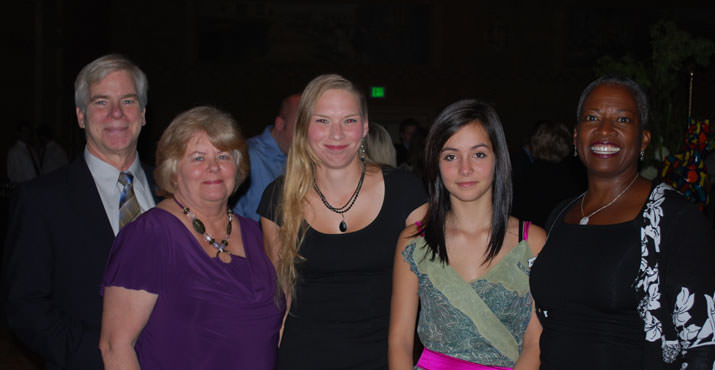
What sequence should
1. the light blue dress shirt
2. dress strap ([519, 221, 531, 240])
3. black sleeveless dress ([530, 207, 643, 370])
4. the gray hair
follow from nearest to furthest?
black sleeveless dress ([530, 207, 643, 370]), dress strap ([519, 221, 531, 240]), the gray hair, the light blue dress shirt

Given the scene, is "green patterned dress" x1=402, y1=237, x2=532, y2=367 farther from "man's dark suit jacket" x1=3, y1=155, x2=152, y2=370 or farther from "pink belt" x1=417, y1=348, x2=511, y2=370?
"man's dark suit jacket" x1=3, y1=155, x2=152, y2=370

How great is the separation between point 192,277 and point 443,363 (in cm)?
93

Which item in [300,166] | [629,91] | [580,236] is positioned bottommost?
[580,236]

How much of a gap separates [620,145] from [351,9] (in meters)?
10.6

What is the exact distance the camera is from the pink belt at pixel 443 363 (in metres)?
2.11

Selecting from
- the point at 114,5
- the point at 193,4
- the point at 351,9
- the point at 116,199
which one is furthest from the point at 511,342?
the point at 114,5

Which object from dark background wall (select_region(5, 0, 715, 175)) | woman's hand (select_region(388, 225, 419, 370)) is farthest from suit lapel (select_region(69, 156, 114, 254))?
dark background wall (select_region(5, 0, 715, 175))

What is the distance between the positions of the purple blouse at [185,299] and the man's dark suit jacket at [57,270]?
16 centimetres

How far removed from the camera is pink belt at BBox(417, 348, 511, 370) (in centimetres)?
211

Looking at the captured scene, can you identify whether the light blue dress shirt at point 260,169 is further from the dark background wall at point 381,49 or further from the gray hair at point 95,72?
the dark background wall at point 381,49

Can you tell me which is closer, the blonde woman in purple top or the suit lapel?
the blonde woman in purple top

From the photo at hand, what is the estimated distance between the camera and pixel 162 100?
12.4 m

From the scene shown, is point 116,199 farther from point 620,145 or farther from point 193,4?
point 193,4

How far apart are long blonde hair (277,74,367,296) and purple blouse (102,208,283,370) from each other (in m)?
0.23
